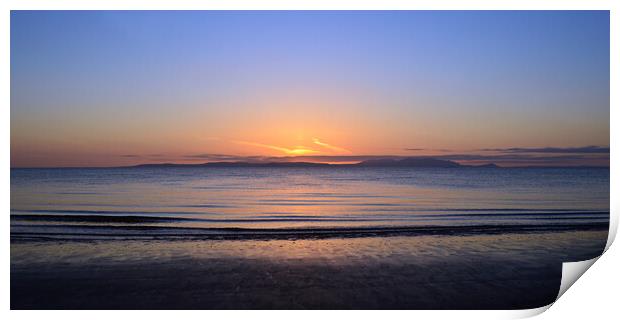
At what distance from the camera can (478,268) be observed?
4996 millimetres

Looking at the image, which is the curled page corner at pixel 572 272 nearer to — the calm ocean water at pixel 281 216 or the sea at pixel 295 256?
the sea at pixel 295 256

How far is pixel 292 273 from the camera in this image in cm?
475

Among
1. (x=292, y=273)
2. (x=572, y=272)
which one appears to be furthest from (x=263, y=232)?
(x=572, y=272)

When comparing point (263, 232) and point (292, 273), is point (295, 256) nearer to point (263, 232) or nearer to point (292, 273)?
point (292, 273)

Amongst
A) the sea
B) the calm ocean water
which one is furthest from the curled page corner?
the calm ocean water

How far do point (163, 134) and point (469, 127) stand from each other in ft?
22.8

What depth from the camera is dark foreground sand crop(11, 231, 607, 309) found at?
4.15m

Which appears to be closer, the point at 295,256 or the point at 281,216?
the point at 295,256

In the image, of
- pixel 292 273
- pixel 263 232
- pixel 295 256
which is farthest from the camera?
pixel 263 232

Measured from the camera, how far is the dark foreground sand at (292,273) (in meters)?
4.15

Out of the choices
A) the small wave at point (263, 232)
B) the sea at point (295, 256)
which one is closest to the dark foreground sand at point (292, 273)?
the sea at point (295, 256)
